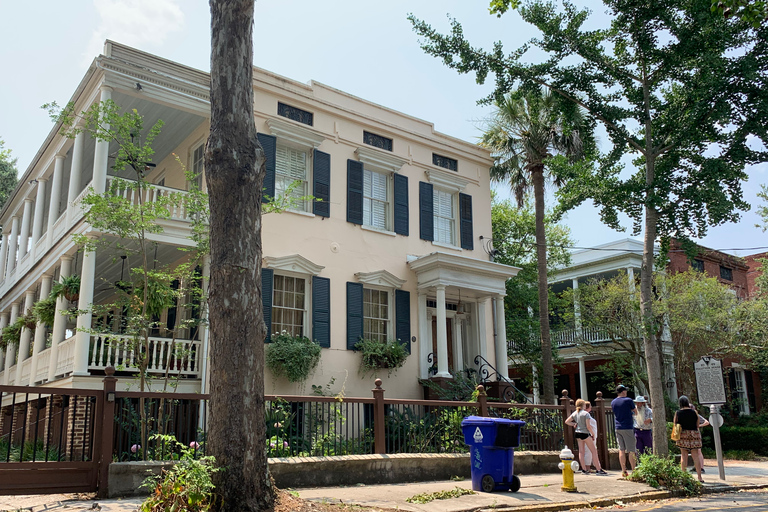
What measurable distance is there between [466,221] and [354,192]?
400 cm

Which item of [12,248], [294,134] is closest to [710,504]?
[294,134]

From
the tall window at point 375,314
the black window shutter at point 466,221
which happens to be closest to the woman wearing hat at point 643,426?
the tall window at point 375,314

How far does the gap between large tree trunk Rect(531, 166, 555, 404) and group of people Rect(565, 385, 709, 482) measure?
16.4 feet

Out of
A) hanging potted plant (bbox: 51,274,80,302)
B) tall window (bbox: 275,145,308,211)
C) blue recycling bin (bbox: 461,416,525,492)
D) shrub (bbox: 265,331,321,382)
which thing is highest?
tall window (bbox: 275,145,308,211)

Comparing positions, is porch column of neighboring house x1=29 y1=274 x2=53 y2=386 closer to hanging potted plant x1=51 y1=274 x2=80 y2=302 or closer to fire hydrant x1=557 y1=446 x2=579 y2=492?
hanging potted plant x1=51 y1=274 x2=80 y2=302

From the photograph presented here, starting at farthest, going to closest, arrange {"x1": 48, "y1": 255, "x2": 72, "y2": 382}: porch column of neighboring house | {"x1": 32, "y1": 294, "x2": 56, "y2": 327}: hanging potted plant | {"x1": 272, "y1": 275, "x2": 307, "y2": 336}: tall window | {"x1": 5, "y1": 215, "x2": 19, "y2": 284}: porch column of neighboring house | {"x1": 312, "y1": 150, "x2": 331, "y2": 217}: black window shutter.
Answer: {"x1": 5, "y1": 215, "x2": 19, "y2": 284}: porch column of neighboring house → {"x1": 312, "y1": 150, "x2": 331, "y2": 217}: black window shutter → {"x1": 272, "y1": 275, "x2": 307, "y2": 336}: tall window → {"x1": 32, "y1": 294, "x2": 56, "y2": 327}: hanging potted plant → {"x1": 48, "y1": 255, "x2": 72, "y2": 382}: porch column of neighboring house

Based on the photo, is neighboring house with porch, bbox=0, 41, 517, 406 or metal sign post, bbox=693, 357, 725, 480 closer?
metal sign post, bbox=693, 357, 725, 480

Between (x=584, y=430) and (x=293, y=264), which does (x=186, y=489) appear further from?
→ (x=293, y=264)

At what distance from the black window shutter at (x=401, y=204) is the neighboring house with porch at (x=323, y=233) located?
0.13 feet

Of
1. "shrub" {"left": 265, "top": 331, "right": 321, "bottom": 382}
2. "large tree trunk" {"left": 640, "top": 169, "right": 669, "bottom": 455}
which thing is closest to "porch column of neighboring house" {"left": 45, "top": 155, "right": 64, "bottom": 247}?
"shrub" {"left": 265, "top": 331, "right": 321, "bottom": 382}

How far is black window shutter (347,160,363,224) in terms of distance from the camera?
16.7 m

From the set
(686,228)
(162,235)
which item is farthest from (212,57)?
(686,228)

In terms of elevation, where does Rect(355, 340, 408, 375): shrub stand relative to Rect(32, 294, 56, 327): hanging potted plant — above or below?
below

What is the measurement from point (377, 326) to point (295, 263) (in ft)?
9.87
